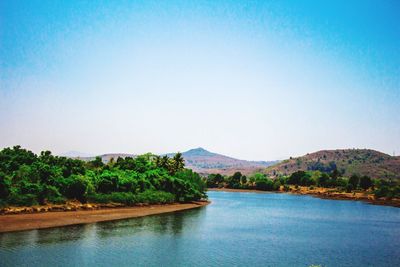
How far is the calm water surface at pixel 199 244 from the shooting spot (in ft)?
122

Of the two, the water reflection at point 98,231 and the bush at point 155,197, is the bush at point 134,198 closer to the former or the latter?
the bush at point 155,197

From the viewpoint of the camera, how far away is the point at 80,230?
52125mm

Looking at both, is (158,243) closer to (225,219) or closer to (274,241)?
(274,241)

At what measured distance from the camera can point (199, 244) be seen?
4684 centimetres

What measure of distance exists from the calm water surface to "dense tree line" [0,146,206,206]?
13.9 metres

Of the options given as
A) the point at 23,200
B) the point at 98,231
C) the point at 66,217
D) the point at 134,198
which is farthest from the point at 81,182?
the point at 98,231

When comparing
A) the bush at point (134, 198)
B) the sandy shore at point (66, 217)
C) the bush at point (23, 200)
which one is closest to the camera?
the sandy shore at point (66, 217)

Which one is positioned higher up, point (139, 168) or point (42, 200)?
point (139, 168)

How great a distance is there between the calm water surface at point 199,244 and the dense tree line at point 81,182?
13.9 meters

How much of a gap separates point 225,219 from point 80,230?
3209cm

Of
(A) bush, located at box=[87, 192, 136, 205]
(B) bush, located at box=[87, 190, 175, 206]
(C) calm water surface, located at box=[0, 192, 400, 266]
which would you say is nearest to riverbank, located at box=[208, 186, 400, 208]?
(C) calm water surface, located at box=[0, 192, 400, 266]

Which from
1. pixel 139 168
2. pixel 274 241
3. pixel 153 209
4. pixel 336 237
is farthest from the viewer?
pixel 139 168

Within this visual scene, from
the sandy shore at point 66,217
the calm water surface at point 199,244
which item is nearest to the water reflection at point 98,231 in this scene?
the calm water surface at point 199,244

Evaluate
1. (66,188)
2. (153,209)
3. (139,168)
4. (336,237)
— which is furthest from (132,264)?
(139,168)
